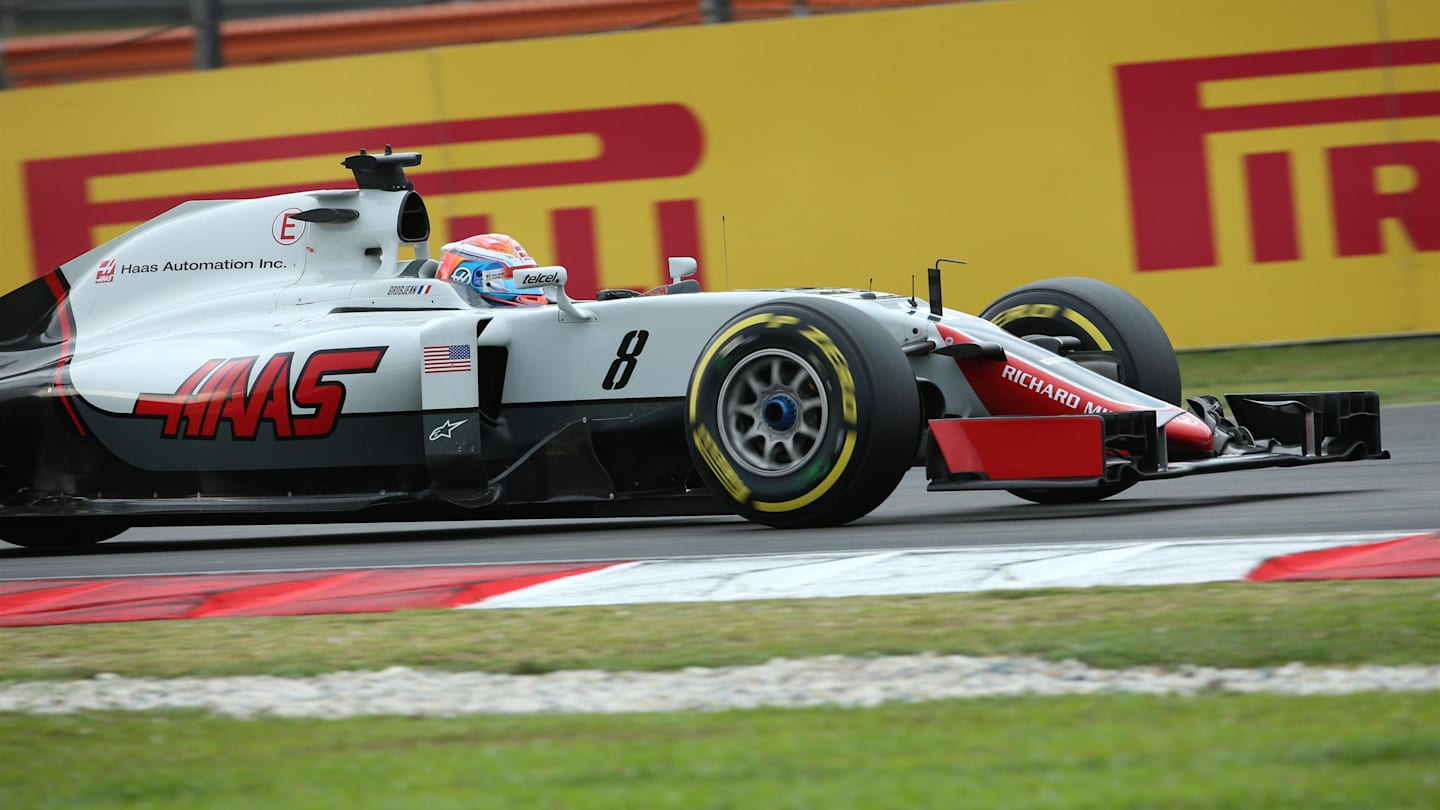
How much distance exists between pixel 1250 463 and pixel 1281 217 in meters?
6.43

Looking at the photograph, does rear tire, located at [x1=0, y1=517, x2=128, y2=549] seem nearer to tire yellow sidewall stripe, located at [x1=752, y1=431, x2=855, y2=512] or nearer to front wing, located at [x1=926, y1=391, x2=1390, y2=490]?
tire yellow sidewall stripe, located at [x1=752, y1=431, x2=855, y2=512]

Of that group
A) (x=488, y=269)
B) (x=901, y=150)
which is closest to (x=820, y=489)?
(x=488, y=269)

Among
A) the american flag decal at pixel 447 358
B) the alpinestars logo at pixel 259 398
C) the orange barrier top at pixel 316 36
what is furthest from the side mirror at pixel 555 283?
the orange barrier top at pixel 316 36

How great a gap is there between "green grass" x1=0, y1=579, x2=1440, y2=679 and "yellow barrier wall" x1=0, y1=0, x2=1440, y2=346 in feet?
24.0

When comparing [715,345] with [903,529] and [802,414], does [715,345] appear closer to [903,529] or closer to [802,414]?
[802,414]

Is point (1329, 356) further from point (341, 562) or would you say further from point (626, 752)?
point (626, 752)

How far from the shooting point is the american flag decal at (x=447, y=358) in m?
7.82

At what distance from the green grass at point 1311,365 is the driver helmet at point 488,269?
230 inches

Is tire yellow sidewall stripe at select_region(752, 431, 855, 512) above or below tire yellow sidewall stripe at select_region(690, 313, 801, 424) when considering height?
below

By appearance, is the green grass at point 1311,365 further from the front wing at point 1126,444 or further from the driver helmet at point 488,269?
the driver helmet at point 488,269

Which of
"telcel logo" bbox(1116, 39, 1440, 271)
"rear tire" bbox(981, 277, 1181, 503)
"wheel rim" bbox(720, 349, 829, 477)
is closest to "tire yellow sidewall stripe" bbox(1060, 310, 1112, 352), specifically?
"rear tire" bbox(981, 277, 1181, 503)

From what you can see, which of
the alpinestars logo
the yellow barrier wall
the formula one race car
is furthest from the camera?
the yellow barrier wall

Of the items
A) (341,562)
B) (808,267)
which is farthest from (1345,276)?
(341,562)

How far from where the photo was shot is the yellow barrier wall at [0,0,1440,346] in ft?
42.8
